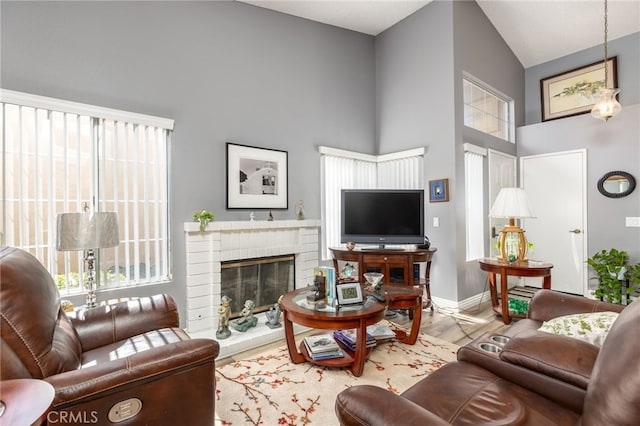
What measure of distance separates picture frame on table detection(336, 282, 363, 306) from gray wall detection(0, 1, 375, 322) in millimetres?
1570

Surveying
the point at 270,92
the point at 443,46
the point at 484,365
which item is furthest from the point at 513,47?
the point at 484,365

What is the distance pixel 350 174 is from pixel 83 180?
3085 millimetres

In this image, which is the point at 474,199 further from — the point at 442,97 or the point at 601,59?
the point at 601,59

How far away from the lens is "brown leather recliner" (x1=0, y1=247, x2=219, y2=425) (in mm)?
1121

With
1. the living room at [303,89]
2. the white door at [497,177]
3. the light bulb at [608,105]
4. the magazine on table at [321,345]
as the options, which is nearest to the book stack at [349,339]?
the magazine on table at [321,345]

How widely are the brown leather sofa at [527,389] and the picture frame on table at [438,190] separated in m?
2.45

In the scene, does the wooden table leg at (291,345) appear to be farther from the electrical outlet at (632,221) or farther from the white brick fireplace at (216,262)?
the electrical outlet at (632,221)

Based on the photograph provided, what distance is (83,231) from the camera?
1998 millimetres

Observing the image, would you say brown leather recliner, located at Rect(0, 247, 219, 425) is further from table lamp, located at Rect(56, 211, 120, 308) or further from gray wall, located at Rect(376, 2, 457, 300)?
gray wall, located at Rect(376, 2, 457, 300)

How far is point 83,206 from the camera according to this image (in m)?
2.49

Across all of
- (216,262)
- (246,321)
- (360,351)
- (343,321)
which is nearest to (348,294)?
(343,321)

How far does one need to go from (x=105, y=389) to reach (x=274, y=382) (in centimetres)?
119

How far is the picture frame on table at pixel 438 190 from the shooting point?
12.2 feet

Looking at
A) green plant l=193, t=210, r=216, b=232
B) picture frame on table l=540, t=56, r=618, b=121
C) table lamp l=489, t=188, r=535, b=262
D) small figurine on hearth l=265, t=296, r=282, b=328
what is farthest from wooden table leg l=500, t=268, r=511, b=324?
green plant l=193, t=210, r=216, b=232
